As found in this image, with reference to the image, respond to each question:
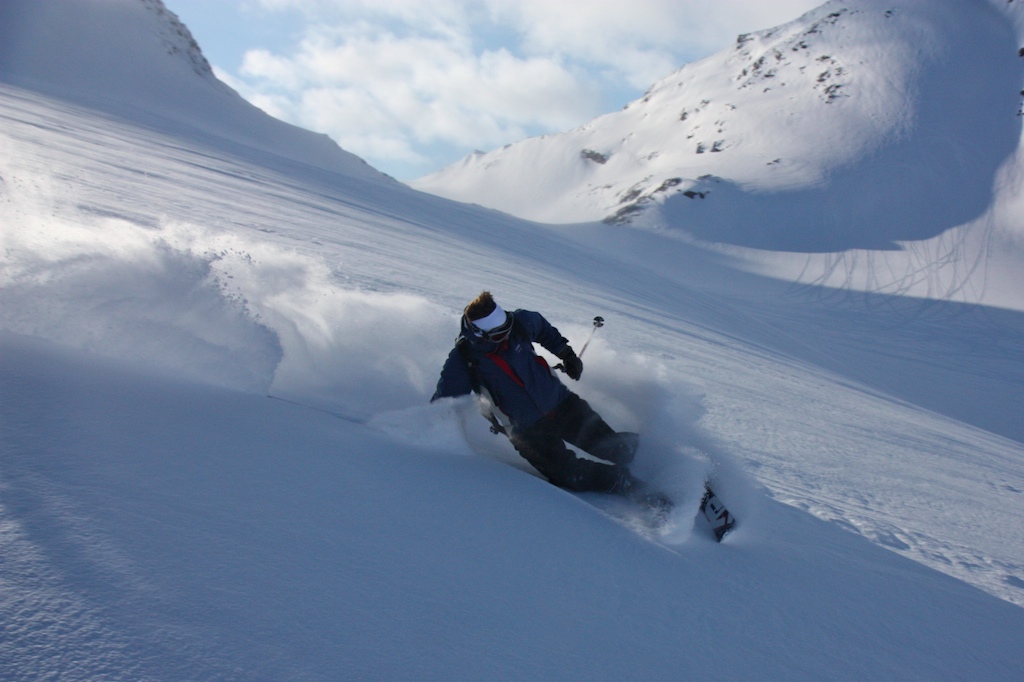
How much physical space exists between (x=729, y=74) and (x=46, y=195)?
7567cm

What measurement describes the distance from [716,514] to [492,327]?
192 centimetres

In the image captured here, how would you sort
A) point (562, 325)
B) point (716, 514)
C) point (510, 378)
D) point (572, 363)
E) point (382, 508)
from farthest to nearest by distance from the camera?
point (562, 325) < point (572, 363) < point (510, 378) < point (716, 514) < point (382, 508)

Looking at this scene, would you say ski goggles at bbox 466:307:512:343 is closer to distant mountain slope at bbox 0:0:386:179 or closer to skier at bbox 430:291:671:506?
skier at bbox 430:291:671:506

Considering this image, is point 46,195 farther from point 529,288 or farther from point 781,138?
point 781,138

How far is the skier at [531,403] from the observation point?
438cm

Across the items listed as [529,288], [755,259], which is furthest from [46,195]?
[755,259]

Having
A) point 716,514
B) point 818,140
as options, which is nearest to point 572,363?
point 716,514

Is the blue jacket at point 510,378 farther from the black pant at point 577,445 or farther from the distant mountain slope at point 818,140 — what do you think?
the distant mountain slope at point 818,140

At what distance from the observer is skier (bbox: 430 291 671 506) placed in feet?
14.4

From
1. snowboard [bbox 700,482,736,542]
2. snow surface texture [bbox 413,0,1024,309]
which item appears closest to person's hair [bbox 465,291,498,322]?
snowboard [bbox 700,482,736,542]

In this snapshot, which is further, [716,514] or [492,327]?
[492,327]

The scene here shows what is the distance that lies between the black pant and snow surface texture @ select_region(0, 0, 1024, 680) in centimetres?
18

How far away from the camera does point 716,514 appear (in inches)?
158

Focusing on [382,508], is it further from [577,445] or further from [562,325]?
[562,325]
